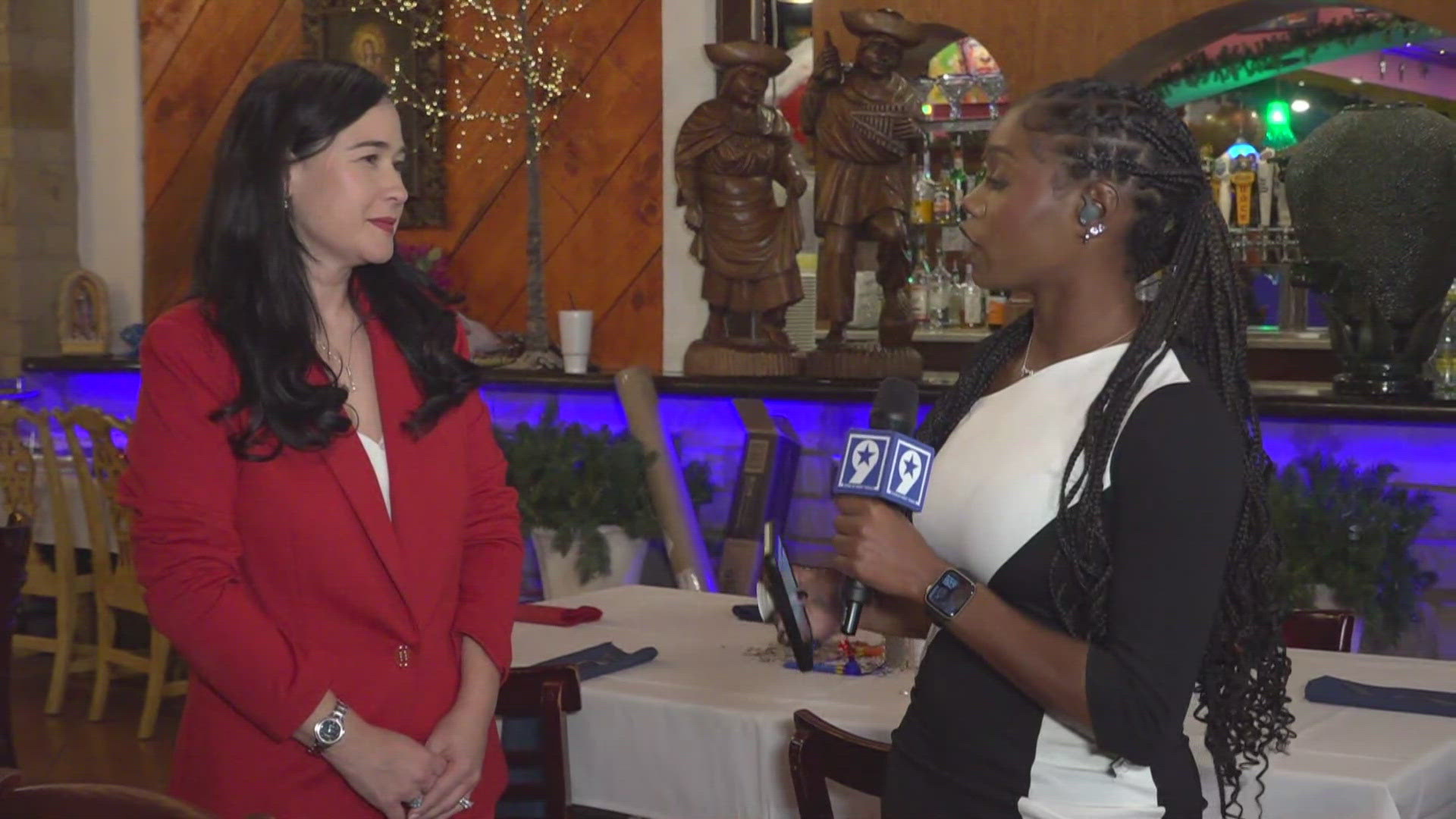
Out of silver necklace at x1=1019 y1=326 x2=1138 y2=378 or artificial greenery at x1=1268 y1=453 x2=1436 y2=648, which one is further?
artificial greenery at x1=1268 y1=453 x2=1436 y2=648

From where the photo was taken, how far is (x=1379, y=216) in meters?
3.91

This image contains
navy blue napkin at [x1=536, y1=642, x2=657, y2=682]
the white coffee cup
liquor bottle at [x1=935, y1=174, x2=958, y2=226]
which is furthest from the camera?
liquor bottle at [x1=935, y1=174, x2=958, y2=226]

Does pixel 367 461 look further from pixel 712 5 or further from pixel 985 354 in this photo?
pixel 712 5

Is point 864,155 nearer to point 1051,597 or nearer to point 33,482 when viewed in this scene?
point 33,482

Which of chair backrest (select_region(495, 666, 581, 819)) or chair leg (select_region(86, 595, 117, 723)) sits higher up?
chair backrest (select_region(495, 666, 581, 819))

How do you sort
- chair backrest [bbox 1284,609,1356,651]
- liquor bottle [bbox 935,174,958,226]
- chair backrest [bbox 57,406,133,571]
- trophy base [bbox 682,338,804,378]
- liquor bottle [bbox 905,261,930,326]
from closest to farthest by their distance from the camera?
chair backrest [bbox 1284,609,1356,651]
trophy base [bbox 682,338,804,378]
chair backrest [bbox 57,406,133,571]
liquor bottle [bbox 935,174,958,226]
liquor bottle [bbox 905,261,930,326]

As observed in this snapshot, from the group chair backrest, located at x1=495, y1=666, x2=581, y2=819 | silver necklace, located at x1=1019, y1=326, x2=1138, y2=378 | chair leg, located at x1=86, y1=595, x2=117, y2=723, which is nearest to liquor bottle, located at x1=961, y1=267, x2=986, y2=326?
chair leg, located at x1=86, y1=595, x2=117, y2=723

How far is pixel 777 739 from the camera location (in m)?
2.35

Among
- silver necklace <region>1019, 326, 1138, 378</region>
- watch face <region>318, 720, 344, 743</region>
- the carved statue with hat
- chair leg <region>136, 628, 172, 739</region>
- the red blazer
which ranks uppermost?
the carved statue with hat

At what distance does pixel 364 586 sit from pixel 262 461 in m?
0.17

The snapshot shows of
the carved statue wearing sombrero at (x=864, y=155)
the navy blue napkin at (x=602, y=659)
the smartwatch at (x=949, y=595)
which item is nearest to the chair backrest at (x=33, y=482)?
the carved statue wearing sombrero at (x=864, y=155)

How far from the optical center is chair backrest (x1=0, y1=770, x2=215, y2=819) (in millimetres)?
1448

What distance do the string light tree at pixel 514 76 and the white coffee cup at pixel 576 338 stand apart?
10cm

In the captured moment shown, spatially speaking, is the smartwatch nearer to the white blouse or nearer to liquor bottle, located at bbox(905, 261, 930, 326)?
the white blouse
